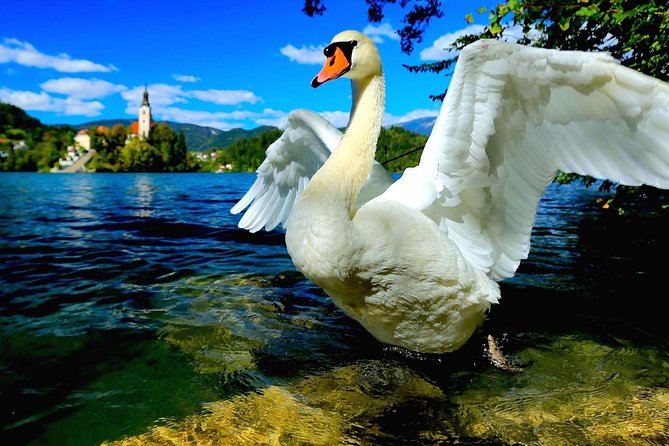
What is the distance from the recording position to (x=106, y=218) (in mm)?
13438

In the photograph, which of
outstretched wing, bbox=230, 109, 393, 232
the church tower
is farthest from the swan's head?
the church tower

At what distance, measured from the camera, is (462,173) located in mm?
3568

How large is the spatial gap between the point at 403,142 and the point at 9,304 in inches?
2603

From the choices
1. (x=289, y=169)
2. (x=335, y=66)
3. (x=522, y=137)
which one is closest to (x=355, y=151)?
(x=335, y=66)

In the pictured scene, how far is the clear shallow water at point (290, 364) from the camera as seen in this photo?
295 cm

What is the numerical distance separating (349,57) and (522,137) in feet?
4.86

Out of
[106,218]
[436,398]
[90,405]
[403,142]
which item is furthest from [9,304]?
[403,142]

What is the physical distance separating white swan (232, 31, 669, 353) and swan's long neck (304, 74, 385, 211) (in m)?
0.01

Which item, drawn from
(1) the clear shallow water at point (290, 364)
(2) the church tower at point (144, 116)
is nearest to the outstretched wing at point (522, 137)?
(1) the clear shallow water at point (290, 364)

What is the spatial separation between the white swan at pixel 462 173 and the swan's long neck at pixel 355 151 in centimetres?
1

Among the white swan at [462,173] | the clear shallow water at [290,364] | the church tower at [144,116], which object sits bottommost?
the clear shallow water at [290,364]

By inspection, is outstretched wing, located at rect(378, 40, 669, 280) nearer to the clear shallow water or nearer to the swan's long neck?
the swan's long neck

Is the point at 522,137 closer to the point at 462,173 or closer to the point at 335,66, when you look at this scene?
the point at 462,173

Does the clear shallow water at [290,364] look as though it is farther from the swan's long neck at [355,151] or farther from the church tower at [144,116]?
the church tower at [144,116]
